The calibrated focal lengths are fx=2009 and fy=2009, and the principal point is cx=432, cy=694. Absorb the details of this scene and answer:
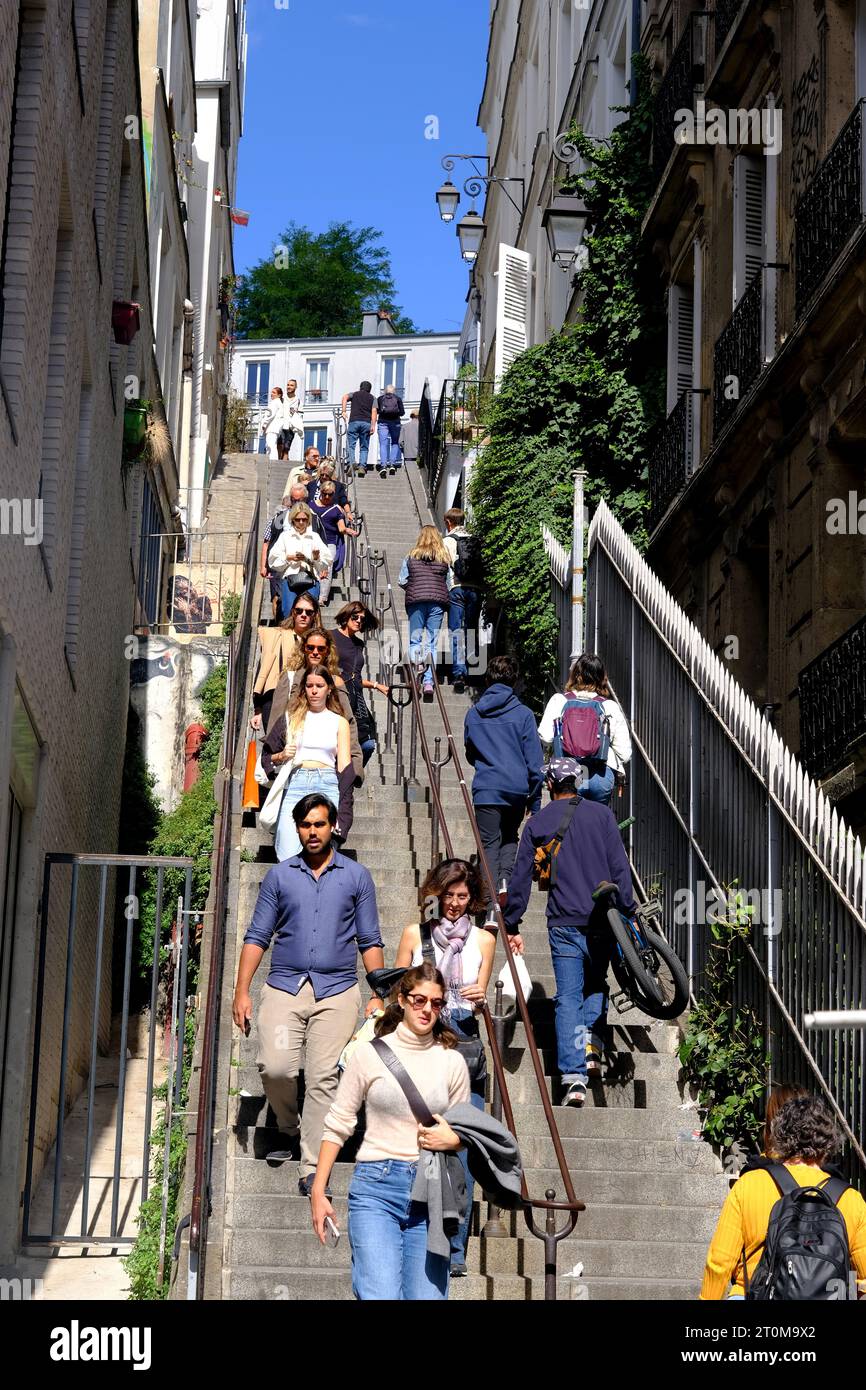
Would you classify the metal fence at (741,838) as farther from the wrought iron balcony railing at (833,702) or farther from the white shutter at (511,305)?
the white shutter at (511,305)

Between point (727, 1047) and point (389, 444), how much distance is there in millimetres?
25475

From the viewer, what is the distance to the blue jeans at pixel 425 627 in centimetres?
1942

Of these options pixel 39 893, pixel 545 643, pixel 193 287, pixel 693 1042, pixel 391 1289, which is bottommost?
pixel 391 1289

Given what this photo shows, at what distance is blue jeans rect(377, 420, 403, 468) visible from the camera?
1393 inches

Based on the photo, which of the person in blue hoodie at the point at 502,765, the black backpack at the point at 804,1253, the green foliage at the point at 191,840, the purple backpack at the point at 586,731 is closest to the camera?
the black backpack at the point at 804,1253

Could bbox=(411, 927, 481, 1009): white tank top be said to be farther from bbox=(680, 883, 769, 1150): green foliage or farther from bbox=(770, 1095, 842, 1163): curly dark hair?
bbox=(770, 1095, 842, 1163): curly dark hair

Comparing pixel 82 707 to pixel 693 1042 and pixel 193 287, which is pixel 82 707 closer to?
pixel 693 1042

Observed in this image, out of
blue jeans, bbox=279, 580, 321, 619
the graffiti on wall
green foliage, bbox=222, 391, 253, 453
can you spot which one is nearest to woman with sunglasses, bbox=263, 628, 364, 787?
blue jeans, bbox=279, 580, 321, 619

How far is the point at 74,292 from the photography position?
1376 cm

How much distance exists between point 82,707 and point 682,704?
4.89 meters

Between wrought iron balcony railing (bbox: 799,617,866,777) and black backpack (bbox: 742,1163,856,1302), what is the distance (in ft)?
23.3

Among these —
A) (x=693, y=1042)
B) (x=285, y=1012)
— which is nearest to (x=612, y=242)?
(x=693, y=1042)

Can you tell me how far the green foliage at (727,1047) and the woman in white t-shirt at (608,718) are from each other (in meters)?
1.29

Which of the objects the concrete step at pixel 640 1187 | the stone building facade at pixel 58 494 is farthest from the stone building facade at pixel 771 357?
the stone building facade at pixel 58 494
